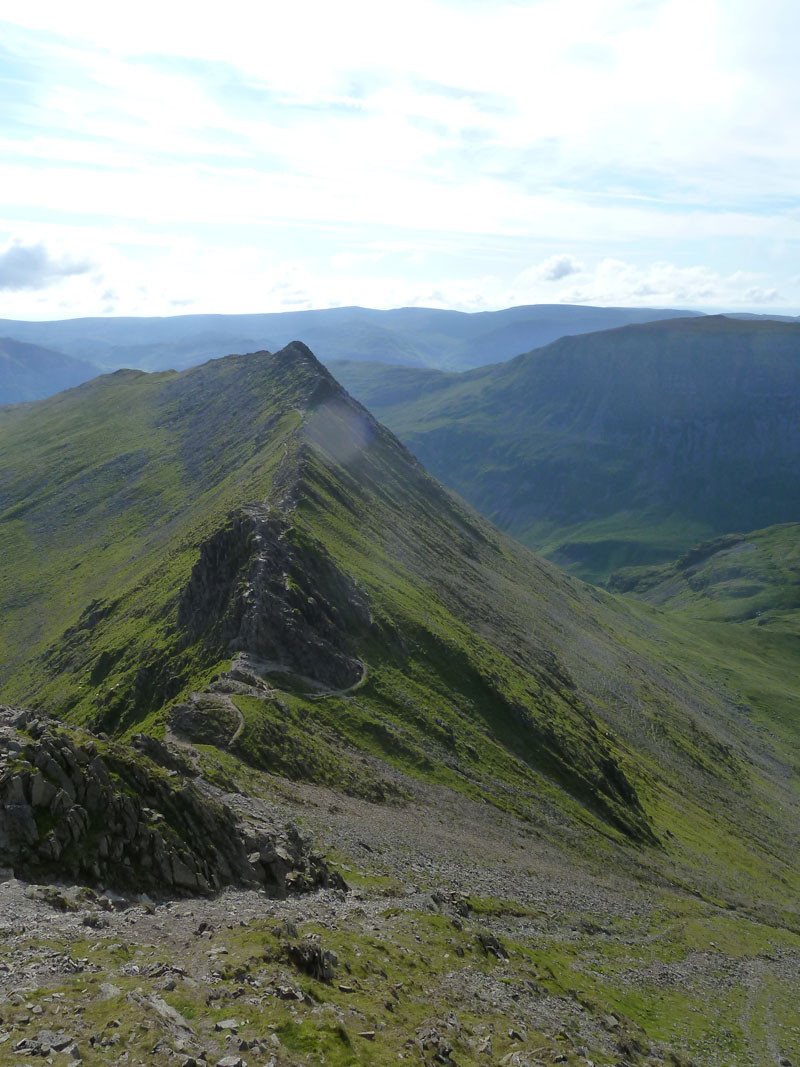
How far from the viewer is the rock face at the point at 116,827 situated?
135 feet

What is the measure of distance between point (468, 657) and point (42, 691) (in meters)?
75.8

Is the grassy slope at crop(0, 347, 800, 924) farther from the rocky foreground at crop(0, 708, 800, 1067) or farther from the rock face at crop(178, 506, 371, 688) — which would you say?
the rocky foreground at crop(0, 708, 800, 1067)

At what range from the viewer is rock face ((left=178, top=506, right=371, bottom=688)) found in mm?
107000

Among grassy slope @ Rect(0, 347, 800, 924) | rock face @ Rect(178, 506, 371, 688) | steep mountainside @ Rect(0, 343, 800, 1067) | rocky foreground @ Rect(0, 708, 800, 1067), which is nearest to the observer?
rocky foreground @ Rect(0, 708, 800, 1067)

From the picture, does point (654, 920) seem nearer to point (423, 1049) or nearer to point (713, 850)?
point (713, 850)

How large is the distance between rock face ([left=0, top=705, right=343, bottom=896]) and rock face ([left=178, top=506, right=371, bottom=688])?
5139cm

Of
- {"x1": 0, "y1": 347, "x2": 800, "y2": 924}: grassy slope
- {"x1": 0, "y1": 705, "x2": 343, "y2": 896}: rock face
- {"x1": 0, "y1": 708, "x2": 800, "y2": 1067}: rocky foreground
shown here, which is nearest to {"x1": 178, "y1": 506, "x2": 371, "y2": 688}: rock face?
{"x1": 0, "y1": 347, "x2": 800, "y2": 924}: grassy slope

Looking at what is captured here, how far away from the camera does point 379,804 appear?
83.4m

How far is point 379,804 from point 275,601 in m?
36.9

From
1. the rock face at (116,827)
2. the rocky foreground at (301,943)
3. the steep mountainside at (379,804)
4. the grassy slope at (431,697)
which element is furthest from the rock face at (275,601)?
the rock face at (116,827)

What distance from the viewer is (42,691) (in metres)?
138

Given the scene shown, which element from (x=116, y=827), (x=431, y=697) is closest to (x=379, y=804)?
(x=431, y=697)

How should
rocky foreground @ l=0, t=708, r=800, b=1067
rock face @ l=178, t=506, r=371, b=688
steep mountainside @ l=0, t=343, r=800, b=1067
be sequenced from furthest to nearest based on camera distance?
rock face @ l=178, t=506, r=371, b=688
steep mountainside @ l=0, t=343, r=800, b=1067
rocky foreground @ l=0, t=708, r=800, b=1067

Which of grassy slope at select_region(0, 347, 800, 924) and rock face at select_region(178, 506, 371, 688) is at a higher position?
rock face at select_region(178, 506, 371, 688)
